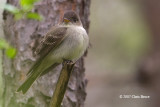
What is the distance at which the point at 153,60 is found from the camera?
713cm

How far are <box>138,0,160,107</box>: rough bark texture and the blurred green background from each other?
0.64 feet

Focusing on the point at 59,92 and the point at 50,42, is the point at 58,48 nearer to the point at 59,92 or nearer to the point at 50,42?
the point at 50,42

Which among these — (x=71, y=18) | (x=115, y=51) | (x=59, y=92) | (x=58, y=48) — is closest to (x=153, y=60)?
(x=115, y=51)

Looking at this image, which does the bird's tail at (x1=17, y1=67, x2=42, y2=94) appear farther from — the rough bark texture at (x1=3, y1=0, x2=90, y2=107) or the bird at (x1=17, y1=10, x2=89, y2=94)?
the rough bark texture at (x1=3, y1=0, x2=90, y2=107)

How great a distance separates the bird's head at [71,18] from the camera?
14.6 feet

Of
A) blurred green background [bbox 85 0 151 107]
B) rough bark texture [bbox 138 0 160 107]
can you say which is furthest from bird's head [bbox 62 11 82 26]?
blurred green background [bbox 85 0 151 107]

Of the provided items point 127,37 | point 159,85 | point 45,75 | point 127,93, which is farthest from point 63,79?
point 127,37

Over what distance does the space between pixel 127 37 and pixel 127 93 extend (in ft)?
4.36

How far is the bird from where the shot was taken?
4188mm

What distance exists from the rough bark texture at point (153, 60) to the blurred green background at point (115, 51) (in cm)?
19

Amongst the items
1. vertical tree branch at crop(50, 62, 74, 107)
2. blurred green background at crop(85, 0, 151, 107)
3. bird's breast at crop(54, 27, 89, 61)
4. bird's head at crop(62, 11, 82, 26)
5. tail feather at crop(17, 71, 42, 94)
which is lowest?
blurred green background at crop(85, 0, 151, 107)

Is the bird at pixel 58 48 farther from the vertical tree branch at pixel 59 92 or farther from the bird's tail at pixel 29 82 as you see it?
the vertical tree branch at pixel 59 92

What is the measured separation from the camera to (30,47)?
14.8ft

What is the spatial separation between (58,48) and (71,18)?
40 centimetres
